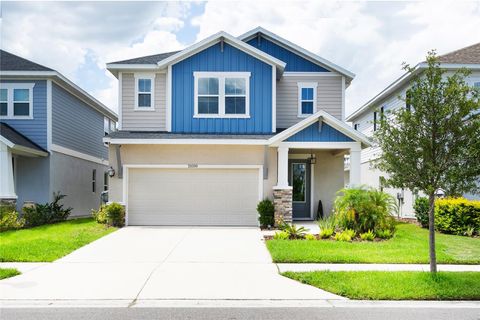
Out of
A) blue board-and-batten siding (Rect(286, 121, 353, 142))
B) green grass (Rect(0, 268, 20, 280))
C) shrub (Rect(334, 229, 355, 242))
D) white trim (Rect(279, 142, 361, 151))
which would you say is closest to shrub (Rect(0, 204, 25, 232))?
green grass (Rect(0, 268, 20, 280))

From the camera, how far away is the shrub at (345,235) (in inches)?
483

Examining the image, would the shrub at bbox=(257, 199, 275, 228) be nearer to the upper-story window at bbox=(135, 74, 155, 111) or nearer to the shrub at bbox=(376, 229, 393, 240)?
the shrub at bbox=(376, 229, 393, 240)

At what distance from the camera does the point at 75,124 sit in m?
21.7

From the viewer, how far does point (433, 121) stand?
302 inches

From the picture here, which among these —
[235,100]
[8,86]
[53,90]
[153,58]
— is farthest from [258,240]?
[8,86]

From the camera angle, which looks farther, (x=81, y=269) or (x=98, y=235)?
(x=98, y=235)

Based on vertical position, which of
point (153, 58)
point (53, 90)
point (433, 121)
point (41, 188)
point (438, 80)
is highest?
point (153, 58)

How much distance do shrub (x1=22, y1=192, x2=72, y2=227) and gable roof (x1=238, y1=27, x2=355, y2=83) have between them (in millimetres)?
10872

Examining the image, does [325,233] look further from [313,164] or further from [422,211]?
[313,164]

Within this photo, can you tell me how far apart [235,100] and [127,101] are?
447 centimetres

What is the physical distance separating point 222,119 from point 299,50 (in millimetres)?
4901

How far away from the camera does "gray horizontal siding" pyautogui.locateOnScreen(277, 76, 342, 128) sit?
18500mm

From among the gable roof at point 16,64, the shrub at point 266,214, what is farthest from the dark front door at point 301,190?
the gable roof at point 16,64

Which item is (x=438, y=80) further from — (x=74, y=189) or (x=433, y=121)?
(x=74, y=189)
